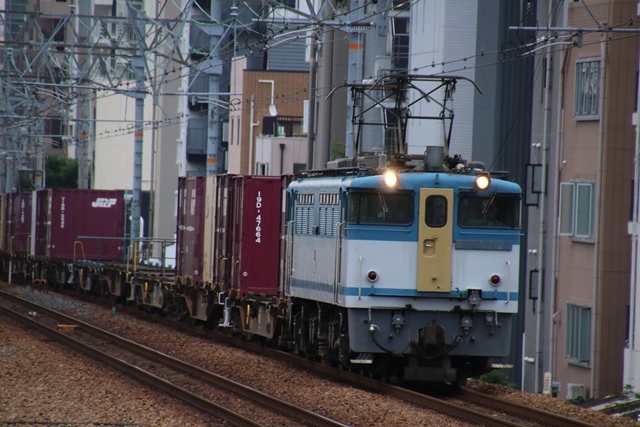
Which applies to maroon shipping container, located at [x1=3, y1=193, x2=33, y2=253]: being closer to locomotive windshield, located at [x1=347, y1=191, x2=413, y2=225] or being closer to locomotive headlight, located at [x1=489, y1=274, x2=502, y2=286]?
locomotive windshield, located at [x1=347, y1=191, x2=413, y2=225]

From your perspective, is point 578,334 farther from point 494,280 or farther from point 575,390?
point 494,280

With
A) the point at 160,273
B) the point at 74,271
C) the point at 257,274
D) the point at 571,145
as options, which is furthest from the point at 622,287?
the point at 74,271

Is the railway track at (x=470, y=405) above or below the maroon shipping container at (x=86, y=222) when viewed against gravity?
below

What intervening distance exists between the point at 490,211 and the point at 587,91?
35.7 feet

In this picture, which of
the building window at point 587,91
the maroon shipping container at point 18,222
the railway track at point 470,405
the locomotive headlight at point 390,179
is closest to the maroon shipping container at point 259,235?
the railway track at point 470,405

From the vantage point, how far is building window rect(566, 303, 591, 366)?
24.8 m

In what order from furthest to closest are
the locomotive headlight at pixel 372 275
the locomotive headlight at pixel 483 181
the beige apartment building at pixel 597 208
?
the beige apartment building at pixel 597 208
the locomotive headlight at pixel 483 181
the locomotive headlight at pixel 372 275

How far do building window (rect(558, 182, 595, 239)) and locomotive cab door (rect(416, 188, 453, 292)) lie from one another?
34.7 feet

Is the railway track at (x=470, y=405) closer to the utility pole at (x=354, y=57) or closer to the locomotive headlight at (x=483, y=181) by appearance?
the locomotive headlight at (x=483, y=181)

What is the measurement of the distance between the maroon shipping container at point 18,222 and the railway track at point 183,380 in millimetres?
17215

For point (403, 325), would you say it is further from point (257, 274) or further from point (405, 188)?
point (257, 274)

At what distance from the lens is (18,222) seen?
152 feet

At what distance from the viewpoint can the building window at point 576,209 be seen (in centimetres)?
2497

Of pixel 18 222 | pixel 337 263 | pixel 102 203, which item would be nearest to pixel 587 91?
pixel 337 263
